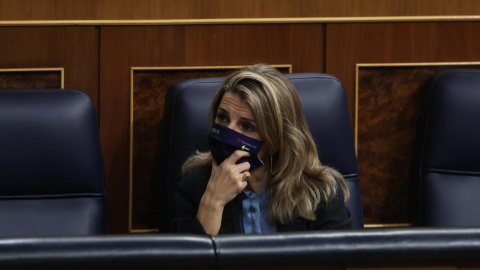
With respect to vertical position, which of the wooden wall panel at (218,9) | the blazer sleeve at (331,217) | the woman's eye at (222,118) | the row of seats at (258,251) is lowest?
the blazer sleeve at (331,217)

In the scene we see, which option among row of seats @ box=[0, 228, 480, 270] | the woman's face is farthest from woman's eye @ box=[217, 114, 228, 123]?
row of seats @ box=[0, 228, 480, 270]

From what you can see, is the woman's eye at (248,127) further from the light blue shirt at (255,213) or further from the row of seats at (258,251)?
the row of seats at (258,251)

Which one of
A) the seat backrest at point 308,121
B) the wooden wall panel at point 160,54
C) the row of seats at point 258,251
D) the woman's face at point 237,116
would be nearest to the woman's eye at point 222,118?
the woman's face at point 237,116

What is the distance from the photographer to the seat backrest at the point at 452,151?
1.31 metres

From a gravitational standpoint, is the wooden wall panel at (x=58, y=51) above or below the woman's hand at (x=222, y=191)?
above

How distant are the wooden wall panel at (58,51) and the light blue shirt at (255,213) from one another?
417 mm

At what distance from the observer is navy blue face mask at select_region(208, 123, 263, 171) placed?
3.49ft

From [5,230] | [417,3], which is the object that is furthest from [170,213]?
[417,3]

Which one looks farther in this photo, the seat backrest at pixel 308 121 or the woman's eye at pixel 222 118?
the seat backrest at pixel 308 121

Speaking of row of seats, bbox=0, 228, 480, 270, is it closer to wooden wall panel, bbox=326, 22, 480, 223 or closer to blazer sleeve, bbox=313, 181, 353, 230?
blazer sleeve, bbox=313, 181, 353, 230

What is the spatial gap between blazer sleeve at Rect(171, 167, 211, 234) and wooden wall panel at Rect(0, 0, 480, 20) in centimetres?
37

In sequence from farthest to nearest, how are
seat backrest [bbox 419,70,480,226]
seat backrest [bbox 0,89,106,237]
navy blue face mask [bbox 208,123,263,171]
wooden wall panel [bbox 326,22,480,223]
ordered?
wooden wall panel [bbox 326,22,480,223] → seat backrest [bbox 419,70,480,226] → seat backrest [bbox 0,89,106,237] → navy blue face mask [bbox 208,123,263,171]

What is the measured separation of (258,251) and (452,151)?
781 millimetres

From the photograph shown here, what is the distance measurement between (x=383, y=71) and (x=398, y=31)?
0.25 feet
